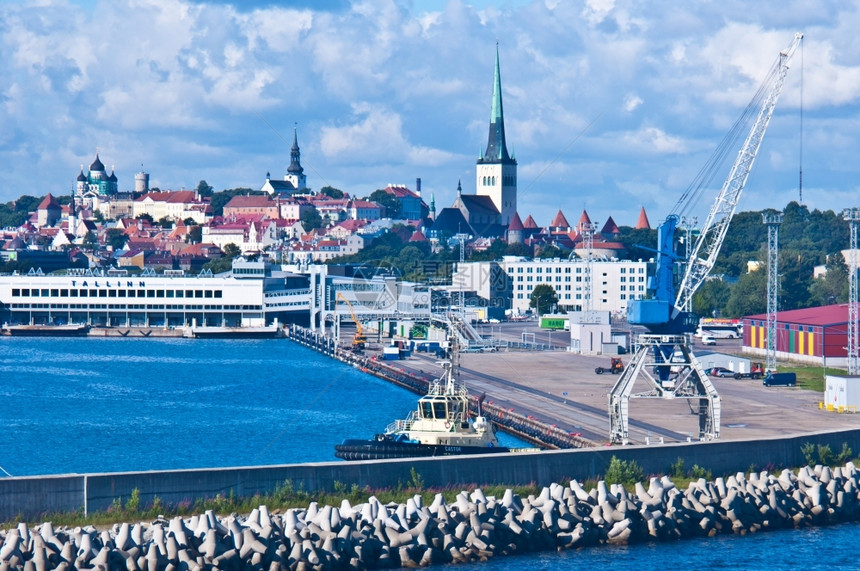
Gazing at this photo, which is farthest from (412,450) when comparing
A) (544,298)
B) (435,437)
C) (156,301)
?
(544,298)

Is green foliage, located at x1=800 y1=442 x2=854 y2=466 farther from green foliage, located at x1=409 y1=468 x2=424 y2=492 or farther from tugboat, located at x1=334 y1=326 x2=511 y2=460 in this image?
green foliage, located at x1=409 y1=468 x2=424 y2=492

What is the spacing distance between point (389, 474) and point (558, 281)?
10664cm

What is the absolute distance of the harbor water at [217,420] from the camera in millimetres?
24625

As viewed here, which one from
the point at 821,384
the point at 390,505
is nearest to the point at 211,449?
the point at 390,505

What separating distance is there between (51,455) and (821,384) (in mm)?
28256

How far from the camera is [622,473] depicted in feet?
89.5

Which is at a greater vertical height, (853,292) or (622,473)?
(853,292)

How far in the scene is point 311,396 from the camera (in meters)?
57.6

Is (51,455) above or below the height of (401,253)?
below

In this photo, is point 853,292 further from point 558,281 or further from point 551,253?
point 551,253

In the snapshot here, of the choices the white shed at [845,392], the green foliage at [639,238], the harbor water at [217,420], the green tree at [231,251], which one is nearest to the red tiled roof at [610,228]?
the green foliage at [639,238]

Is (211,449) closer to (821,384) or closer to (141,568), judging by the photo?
A: (141,568)

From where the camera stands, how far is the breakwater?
38.5 m

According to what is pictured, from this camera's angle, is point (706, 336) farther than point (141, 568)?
Yes
